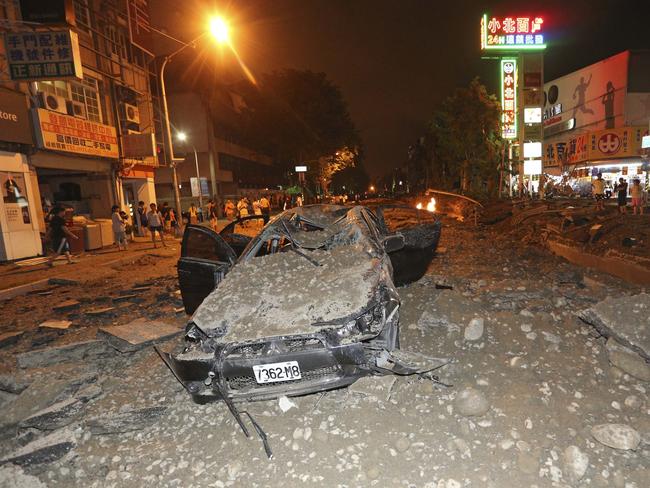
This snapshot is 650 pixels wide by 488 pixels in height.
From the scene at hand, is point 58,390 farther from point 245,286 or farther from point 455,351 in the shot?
point 455,351

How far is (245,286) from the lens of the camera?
377 cm

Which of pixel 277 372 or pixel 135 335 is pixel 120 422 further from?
pixel 135 335

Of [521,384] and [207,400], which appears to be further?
[521,384]

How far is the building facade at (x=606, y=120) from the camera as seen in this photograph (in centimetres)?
3222

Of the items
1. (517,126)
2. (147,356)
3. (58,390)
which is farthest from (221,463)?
(517,126)

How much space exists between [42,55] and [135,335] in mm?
11750

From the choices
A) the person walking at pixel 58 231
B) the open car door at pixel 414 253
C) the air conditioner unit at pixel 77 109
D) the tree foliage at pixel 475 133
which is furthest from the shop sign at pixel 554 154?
the person walking at pixel 58 231

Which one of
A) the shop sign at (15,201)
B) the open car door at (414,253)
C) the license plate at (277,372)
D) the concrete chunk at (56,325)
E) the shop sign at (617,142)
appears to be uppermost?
the shop sign at (617,142)

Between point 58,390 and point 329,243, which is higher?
point 329,243

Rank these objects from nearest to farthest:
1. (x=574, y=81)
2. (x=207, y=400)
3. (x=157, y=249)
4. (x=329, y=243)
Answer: (x=207, y=400) < (x=329, y=243) < (x=157, y=249) < (x=574, y=81)

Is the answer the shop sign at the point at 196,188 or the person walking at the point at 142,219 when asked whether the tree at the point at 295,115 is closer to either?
the shop sign at the point at 196,188

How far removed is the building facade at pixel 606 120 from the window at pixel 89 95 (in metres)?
35.0

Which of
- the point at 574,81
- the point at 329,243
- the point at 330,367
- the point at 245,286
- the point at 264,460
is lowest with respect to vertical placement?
the point at 264,460

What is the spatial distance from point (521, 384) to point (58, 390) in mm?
4111
